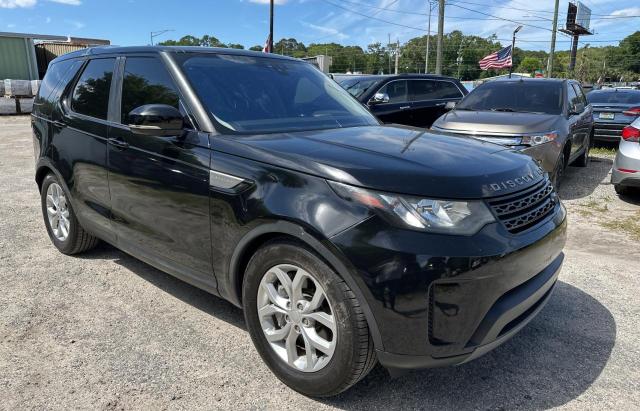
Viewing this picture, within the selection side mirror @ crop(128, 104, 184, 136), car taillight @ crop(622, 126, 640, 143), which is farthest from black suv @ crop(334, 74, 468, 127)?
side mirror @ crop(128, 104, 184, 136)

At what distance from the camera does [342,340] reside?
2328mm

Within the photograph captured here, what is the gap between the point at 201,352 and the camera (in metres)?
3.03

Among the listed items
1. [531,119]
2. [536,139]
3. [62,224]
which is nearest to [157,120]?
[62,224]

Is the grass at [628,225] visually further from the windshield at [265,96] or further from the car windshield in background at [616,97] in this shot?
the car windshield in background at [616,97]

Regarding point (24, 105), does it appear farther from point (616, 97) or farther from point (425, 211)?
point (425, 211)

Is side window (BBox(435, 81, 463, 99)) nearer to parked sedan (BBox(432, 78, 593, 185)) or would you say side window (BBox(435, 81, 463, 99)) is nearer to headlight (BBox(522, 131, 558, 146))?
parked sedan (BBox(432, 78, 593, 185))

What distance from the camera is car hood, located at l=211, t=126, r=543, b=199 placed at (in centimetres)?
232

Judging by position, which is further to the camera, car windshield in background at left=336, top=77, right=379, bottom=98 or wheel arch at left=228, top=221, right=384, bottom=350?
car windshield in background at left=336, top=77, right=379, bottom=98

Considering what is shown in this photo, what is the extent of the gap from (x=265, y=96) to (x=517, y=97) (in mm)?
5649

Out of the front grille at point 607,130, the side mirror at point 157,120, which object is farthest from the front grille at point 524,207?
the front grille at point 607,130

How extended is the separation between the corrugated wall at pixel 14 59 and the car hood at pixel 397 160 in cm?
3130

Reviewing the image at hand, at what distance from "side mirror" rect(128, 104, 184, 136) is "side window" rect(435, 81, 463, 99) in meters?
8.45

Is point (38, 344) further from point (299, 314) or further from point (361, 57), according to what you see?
point (361, 57)

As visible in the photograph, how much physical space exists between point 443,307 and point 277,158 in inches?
43.7
